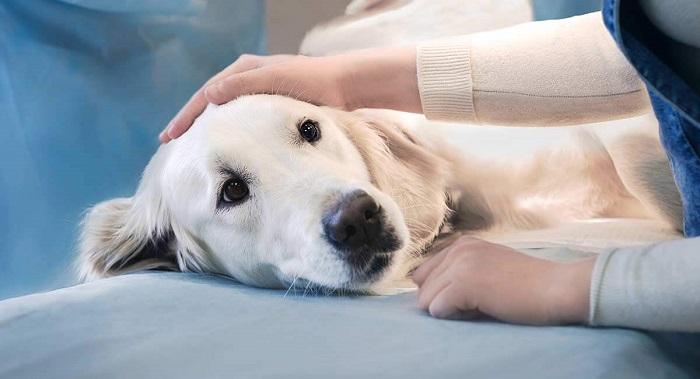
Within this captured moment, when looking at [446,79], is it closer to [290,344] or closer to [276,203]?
[276,203]

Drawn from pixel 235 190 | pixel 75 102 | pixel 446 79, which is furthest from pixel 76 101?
pixel 446 79

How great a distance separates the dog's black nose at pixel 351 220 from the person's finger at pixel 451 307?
6.1 inches

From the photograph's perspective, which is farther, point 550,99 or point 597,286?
point 550,99

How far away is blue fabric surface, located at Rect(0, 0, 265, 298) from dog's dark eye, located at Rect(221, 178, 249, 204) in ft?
0.56

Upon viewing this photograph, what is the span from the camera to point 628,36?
69cm

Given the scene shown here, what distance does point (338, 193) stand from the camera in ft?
2.85

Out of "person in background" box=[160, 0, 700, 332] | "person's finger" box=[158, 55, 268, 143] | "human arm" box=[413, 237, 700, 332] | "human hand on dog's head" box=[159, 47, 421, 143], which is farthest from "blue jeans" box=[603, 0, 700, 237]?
"person's finger" box=[158, 55, 268, 143]

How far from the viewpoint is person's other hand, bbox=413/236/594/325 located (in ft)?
2.21

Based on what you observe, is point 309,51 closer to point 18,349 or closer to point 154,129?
point 154,129

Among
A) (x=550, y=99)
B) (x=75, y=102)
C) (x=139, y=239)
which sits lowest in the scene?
(x=139, y=239)

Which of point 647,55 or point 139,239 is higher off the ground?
point 647,55

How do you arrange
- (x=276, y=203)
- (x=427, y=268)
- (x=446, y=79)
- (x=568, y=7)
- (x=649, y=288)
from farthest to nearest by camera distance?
1. (x=568, y=7)
2. (x=446, y=79)
3. (x=276, y=203)
4. (x=427, y=268)
5. (x=649, y=288)

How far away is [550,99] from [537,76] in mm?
38

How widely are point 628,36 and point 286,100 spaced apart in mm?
492
